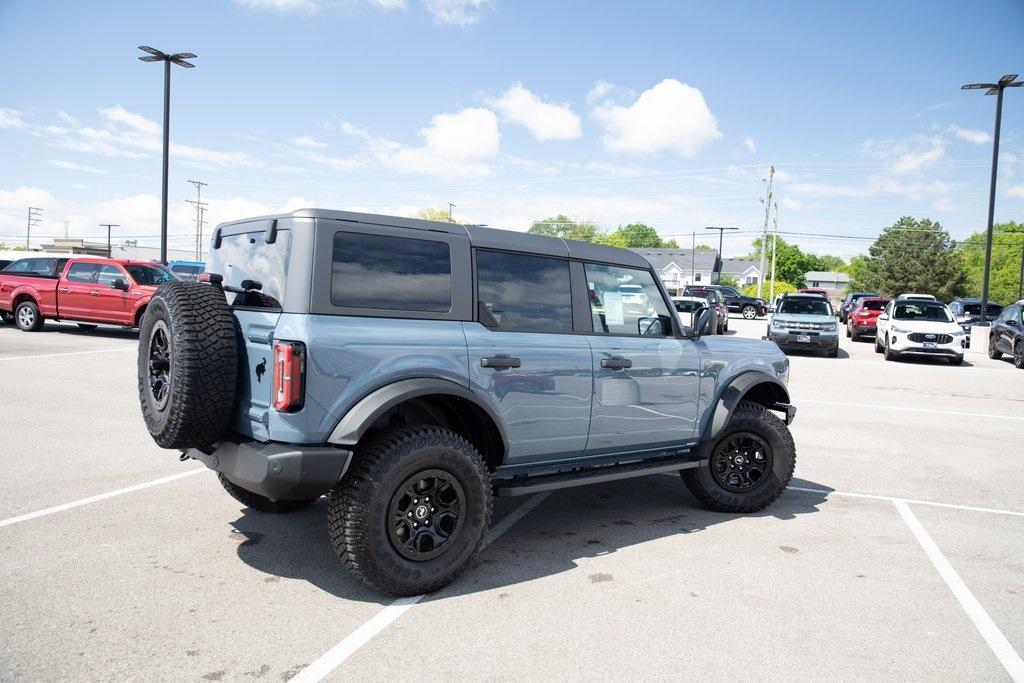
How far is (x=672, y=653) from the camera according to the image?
323 centimetres

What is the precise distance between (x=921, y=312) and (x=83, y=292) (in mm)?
21335

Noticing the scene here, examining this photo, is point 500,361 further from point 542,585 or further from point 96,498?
point 96,498

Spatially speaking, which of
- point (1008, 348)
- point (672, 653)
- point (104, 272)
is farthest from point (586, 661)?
point (1008, 348)

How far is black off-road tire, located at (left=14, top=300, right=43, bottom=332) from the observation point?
17812mm

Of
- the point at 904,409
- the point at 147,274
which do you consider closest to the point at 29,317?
the point at 147,274

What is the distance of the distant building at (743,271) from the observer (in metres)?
119

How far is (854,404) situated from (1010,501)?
518 cm

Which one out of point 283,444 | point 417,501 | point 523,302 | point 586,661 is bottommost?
point 586,661

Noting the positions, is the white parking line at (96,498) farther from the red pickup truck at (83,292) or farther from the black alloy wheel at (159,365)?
the red pickup truck at (83,292)

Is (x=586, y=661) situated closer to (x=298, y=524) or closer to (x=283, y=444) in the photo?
(x=283, y=444)

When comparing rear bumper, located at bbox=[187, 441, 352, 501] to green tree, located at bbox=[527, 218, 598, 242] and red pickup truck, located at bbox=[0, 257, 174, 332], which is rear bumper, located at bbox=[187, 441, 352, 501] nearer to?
red pickup truck, located at bbox=[0, 257, 174, 332]

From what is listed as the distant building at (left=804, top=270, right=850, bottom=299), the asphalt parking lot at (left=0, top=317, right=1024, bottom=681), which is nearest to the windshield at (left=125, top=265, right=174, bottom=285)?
the asphalt parking lot at (left=0, top=317, right=1024, bottom=681)

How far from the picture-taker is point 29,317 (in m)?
17.8

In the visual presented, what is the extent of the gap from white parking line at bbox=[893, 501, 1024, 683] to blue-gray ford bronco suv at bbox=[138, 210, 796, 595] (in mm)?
1825
